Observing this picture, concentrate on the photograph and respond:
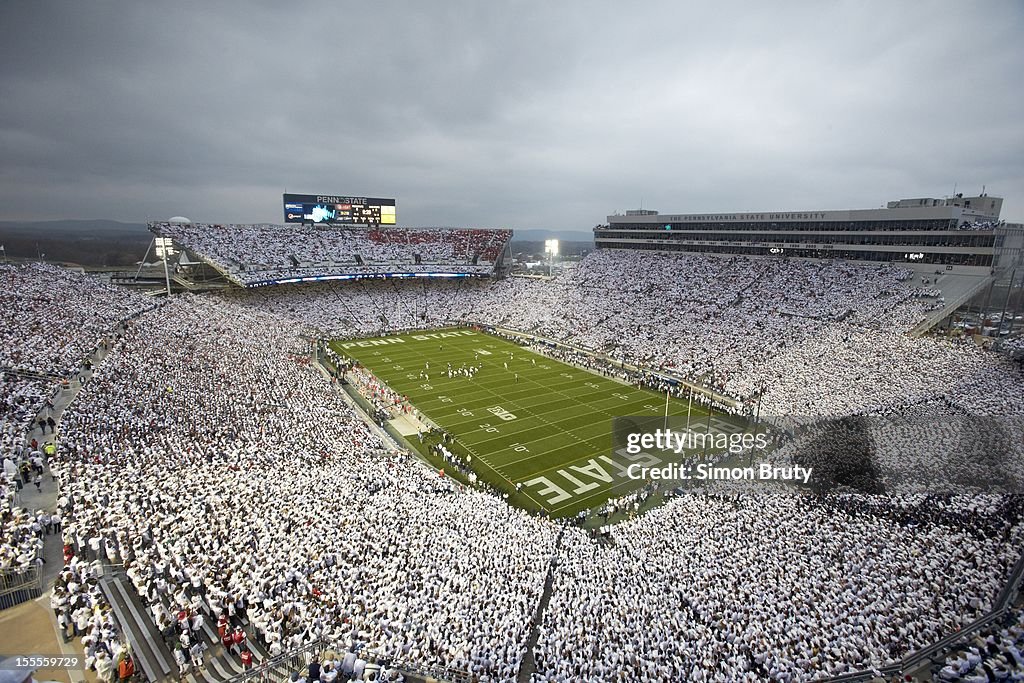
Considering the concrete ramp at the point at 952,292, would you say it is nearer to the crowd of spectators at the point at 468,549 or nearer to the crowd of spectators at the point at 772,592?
the crowd of spectators at the point at 468,549

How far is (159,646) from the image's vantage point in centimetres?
834

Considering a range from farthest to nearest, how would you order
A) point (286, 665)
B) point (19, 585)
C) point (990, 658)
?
1. point (19, 585)
2. point (286, 665)
3. point (990, 658)

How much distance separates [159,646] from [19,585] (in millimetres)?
3444

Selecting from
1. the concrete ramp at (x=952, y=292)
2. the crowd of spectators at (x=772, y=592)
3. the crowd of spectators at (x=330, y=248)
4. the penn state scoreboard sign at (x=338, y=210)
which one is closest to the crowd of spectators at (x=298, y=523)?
the crowd of spectators at (x=772, y=592)

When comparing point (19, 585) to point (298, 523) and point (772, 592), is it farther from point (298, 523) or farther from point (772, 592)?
point (772, 592)

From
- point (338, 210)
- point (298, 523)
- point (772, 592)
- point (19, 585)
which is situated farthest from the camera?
point (338, 210)

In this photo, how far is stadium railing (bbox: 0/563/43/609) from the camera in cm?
915

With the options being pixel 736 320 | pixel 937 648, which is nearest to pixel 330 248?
pixel 736 320

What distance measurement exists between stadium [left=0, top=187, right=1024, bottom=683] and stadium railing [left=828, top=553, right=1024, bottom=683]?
0.05 metres

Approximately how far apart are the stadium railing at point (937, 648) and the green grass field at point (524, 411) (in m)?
10.1

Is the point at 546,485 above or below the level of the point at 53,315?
below

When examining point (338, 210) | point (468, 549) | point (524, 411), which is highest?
point (338, 210)

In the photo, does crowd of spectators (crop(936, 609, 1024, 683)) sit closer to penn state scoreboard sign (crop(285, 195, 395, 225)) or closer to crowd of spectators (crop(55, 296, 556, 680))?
crowd of spectators (crop(55, 296, 556, 680))

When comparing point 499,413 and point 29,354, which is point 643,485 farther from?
point 29,354
